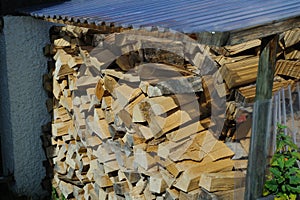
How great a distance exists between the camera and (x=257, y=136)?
234 cm

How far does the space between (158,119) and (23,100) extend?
1.94m

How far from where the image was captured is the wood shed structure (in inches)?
88.1

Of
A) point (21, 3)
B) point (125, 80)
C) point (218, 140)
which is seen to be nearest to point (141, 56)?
point (125, 80)

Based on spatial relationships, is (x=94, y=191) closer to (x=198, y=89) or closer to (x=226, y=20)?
(x=198, y=89)

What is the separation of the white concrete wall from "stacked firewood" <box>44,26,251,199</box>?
220 mm

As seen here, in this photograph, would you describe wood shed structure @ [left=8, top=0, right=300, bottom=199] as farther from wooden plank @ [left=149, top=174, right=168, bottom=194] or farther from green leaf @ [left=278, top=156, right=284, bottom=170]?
green leaf @ [left=278, top=156, right=284, bottom=170]

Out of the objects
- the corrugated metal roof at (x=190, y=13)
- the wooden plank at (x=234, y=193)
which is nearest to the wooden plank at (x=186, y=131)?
the wooden plank at (x=234, y=193)

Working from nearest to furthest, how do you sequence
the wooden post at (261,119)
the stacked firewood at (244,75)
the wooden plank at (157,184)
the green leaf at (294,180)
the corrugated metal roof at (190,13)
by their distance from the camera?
the corrugated metal roof at (190,13), the wooden post at (261,119), the green leaf at (294,180), the stacked firewood at (244,75), the wooden plank at (157,184)

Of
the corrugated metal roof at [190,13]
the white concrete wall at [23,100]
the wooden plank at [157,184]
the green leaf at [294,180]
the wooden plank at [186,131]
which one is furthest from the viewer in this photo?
the white concrete wall at [23,100]

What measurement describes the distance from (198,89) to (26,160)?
2.38 meters

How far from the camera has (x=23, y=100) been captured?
4.38m

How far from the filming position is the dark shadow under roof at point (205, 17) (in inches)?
78.2

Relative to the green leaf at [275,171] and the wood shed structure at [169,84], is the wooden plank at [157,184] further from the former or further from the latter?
the green leaf at [275,171]

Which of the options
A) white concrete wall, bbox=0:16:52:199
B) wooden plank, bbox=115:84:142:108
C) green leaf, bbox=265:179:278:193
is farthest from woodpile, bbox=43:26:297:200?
white concrete wall, bbox=0:16:52:199
